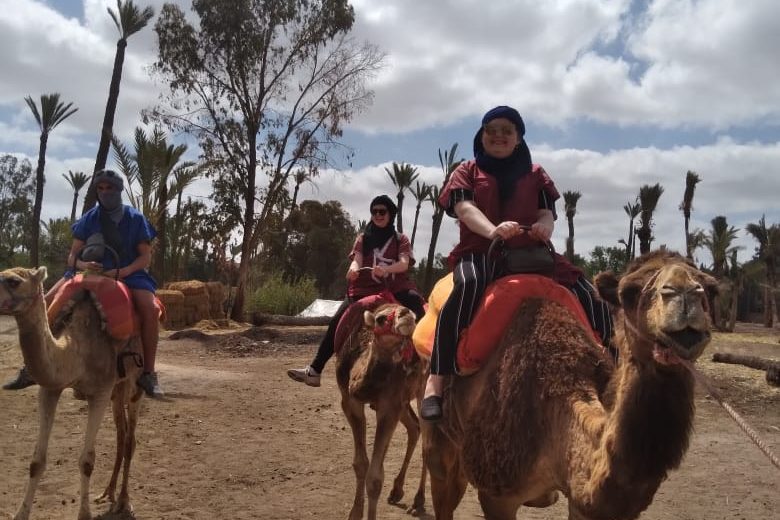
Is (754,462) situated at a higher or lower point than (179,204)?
lower

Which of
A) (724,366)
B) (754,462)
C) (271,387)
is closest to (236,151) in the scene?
(271,387)

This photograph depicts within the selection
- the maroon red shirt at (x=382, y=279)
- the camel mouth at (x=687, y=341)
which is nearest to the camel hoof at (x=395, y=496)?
the maroon red shirt at (x=382, y=279)

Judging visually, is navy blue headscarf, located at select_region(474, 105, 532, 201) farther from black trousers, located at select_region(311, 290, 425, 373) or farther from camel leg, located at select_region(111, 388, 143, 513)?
camel leg, located at select_region(111, 388, 143, 513)

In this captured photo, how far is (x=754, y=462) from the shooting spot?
718 centimetres

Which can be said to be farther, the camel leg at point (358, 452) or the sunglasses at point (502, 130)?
the camel leg at point (358, 452)

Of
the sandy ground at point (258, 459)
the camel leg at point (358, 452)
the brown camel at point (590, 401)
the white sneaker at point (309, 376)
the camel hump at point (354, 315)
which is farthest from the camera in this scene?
the white sneaker at point (309, 376)

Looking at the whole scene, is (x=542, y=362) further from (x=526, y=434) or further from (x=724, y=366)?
(x=724, y=366)

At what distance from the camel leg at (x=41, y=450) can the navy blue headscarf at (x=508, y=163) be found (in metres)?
3.51

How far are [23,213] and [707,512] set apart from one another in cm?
5949

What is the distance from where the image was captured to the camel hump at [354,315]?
604 cm

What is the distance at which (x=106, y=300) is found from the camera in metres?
5.51

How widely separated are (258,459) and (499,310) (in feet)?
14.2

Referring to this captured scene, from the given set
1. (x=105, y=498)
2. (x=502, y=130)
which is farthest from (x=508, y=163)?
(x=105, y=498)

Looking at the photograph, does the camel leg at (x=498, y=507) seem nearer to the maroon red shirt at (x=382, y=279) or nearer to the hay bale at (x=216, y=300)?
the maroon red shirt at (x=382, y=279)
